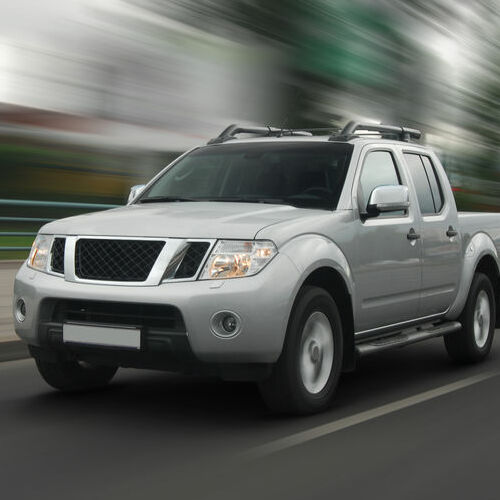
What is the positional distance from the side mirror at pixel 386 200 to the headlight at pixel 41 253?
6.68 feet

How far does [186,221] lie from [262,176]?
4.02 ft

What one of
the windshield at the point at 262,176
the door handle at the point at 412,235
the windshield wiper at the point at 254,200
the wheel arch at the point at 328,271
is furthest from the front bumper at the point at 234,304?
the door handle at the point at 412,235

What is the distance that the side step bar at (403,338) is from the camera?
6344 millimetres

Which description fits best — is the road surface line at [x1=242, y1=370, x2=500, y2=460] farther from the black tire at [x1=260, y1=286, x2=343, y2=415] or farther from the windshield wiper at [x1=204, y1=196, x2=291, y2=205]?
the windshield wiper at [x1=204, y1=196, x2=291, y2=205]

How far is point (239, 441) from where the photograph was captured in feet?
17.1

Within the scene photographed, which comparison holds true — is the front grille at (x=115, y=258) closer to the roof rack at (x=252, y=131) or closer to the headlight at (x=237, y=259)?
the headlight at (x=237, y=259)

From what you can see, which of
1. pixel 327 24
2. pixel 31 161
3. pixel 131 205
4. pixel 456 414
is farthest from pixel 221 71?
pixel 31 161

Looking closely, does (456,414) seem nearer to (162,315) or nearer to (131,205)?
(162,315)

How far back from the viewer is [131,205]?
676cm

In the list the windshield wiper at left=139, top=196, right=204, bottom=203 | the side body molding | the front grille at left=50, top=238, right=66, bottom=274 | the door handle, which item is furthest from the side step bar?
the front grille at left=50, top=238, right=66, bottom=274

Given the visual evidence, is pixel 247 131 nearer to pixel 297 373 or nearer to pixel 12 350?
pixel 12 350

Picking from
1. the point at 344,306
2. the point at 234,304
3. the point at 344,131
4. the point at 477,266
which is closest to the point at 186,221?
the point at 234,304

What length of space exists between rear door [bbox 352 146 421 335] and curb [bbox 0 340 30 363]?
115 inches

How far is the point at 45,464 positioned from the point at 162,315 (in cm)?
111
